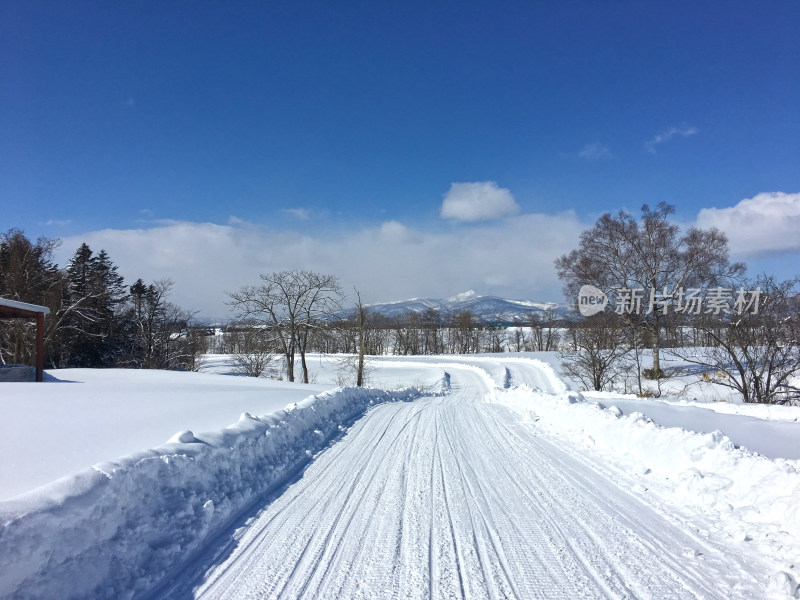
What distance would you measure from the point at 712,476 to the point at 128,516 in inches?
252

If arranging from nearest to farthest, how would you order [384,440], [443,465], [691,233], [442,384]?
[443,465]
[384,440]
[691,233]
[442,384]

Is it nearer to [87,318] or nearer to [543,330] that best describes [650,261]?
[87,318]

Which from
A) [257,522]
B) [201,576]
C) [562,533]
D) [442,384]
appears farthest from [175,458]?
[442,384]

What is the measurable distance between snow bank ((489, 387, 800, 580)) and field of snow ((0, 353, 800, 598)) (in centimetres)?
2

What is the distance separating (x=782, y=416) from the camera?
11.2 m

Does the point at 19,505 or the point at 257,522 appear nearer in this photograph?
the point at 19,505

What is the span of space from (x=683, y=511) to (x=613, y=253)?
30872 mm

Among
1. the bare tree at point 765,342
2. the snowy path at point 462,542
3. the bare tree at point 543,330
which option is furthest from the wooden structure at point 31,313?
the bare tree at point 543,330

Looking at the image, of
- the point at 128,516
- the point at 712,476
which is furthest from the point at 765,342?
the point at 128,516

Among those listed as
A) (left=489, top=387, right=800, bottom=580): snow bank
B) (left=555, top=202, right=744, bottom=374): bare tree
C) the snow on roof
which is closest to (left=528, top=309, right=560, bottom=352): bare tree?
(left=555, top=202, right=744, bottom=374): bare tree

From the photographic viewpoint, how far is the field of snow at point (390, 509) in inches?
136

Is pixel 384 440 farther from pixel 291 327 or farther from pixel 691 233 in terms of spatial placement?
pixel 691 233

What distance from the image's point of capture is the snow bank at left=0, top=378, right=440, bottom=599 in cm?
310

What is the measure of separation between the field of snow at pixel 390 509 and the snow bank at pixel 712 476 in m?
0.02
